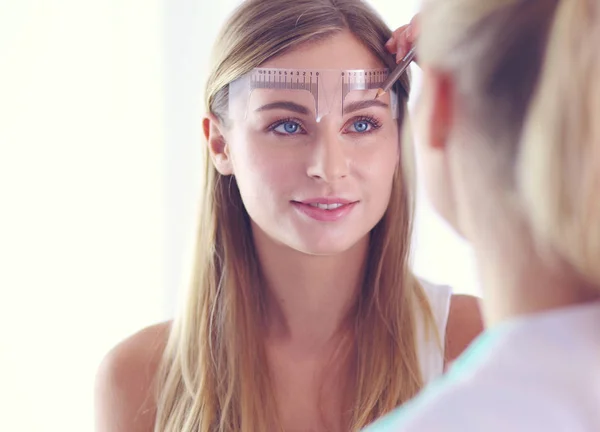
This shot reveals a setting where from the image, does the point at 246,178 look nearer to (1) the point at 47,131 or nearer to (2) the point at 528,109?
(2) the point at 528,109

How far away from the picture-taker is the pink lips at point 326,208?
52.4 inches

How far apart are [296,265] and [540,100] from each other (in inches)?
35.9

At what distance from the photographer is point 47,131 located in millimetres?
2217

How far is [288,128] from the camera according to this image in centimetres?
137

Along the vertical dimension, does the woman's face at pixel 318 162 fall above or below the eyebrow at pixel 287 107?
below

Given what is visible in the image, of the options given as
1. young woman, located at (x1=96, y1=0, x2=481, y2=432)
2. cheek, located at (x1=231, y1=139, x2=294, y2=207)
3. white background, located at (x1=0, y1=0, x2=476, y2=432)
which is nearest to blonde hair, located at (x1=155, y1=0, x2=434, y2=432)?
young woman, located at (x1=96, y1=0, x2=481, y2=432)

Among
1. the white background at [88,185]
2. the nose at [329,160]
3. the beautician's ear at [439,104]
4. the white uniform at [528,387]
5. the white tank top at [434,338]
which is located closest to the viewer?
the white uniform at [528,387]

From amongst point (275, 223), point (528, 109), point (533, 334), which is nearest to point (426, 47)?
point (528, 109)

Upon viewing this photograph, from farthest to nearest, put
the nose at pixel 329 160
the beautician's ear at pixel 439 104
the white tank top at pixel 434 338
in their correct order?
1. the white tank top at pixel 434 338
2. the nose at pixel 329 160
3. the beautician's ear at pixel 439 104

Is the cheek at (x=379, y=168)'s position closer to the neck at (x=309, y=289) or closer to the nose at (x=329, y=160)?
the nose at (x=329, y=160)

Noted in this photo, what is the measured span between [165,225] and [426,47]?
6.07 feet

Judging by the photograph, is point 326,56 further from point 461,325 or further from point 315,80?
point 461,325

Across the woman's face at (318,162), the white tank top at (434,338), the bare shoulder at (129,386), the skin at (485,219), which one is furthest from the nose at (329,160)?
the skin at (485,219)

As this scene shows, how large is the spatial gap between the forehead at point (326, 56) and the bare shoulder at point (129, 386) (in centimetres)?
59
